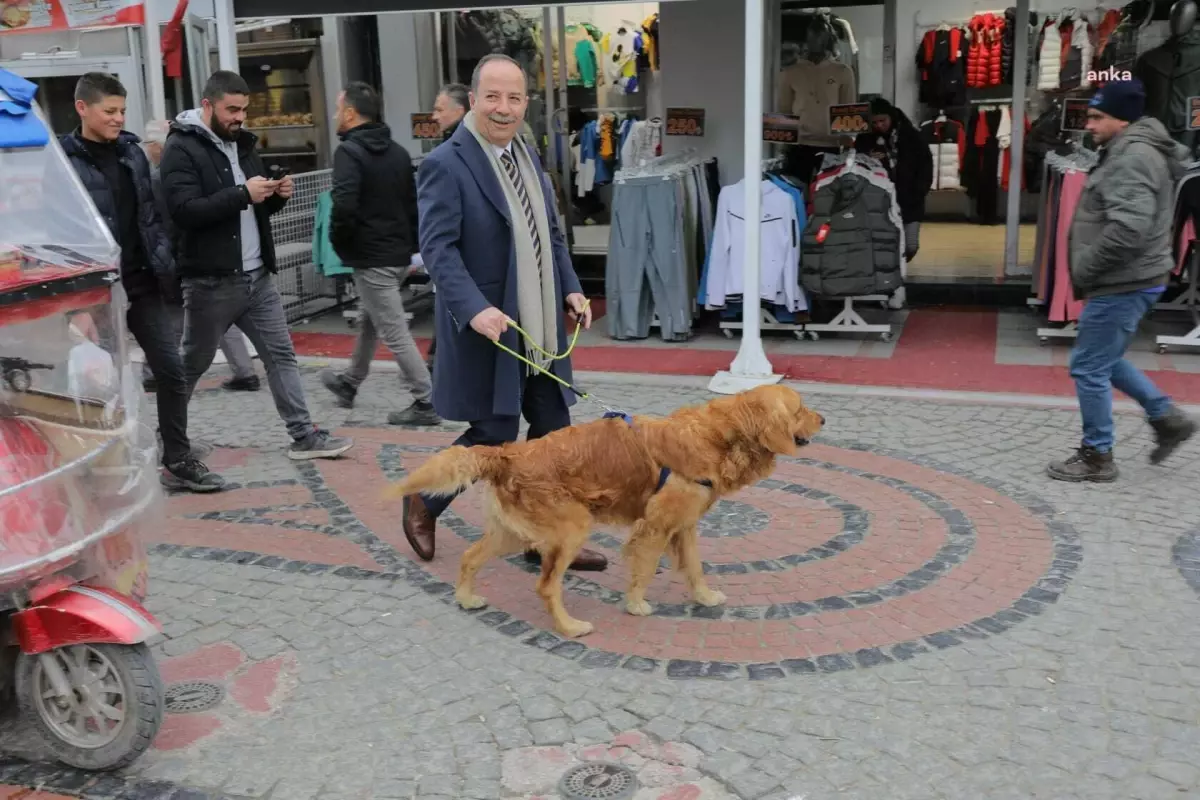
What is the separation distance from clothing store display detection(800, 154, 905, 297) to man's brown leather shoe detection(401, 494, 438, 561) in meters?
4.75

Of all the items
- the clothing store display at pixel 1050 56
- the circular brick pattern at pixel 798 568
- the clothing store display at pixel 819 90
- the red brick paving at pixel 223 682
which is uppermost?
the clothing store display at pixel 1050 56

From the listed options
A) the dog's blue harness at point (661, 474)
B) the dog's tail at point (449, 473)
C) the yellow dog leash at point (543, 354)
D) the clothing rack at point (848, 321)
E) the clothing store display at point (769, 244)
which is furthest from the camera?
the clothing rack at point (848, 321)

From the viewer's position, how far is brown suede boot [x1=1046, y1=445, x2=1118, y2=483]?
6031 millimetres

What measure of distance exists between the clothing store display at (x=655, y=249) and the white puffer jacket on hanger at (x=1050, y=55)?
4.12 metres

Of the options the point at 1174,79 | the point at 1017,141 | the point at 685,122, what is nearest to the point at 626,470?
the point at 685,122

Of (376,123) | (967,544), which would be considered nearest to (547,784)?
(967,544)

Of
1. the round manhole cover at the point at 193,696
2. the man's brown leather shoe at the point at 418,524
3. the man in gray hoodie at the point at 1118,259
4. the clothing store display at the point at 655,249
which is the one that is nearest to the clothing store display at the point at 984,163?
the clothing store display at the point at 655,249

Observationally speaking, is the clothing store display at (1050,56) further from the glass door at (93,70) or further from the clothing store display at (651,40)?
the glass door at (93,70)

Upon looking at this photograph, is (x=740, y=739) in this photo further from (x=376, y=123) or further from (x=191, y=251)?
(x=376, y=123)

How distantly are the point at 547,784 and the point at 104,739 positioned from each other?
1.37m

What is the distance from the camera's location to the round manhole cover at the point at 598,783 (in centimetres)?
341

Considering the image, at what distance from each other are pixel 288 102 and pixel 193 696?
31.3 feet

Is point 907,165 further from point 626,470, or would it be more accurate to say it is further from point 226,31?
point 626,470

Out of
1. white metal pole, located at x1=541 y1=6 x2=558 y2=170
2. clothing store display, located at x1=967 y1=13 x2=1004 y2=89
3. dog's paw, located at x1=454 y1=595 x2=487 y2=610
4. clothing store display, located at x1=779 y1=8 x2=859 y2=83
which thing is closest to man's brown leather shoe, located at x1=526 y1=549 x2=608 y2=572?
dog's paw, located at x1=454 y1=595 x2=487 y2=610
